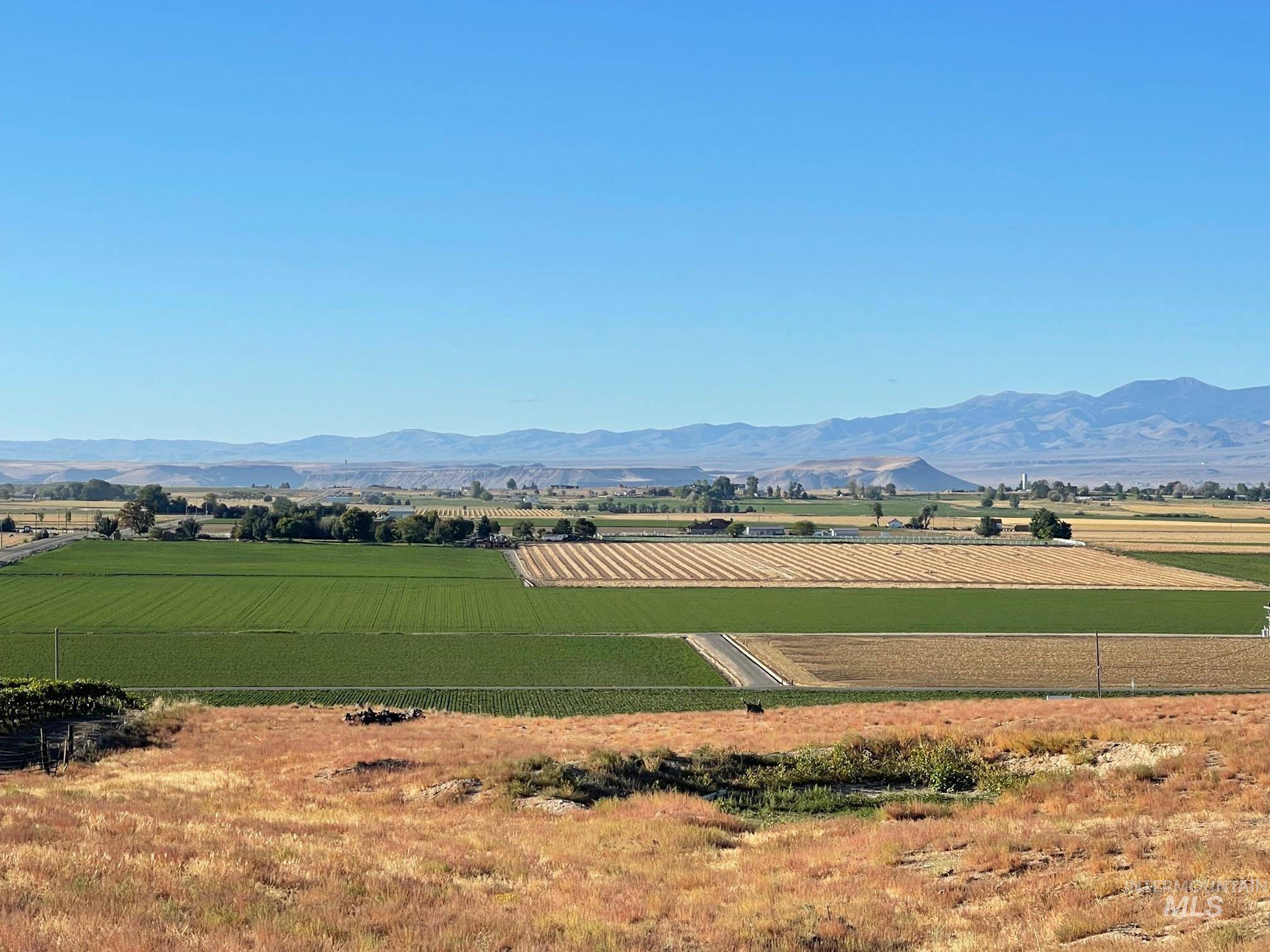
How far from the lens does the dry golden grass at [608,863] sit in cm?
1230

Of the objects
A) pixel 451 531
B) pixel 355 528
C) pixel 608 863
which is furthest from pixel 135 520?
pixel 608 863

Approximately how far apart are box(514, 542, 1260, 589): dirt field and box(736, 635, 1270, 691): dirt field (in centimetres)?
3311

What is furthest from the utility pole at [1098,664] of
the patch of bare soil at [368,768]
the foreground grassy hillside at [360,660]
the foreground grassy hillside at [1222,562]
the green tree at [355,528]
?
the green tree at [355,528]

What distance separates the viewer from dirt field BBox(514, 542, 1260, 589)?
364 ft

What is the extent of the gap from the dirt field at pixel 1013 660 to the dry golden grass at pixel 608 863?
35845mm

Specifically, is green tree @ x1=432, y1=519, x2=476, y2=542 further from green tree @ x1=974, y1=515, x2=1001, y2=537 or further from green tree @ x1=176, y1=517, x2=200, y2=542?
green tree @ x1=974, y1=515, x2=1001, y2=537

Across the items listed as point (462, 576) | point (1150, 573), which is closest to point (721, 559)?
point (462, 576)

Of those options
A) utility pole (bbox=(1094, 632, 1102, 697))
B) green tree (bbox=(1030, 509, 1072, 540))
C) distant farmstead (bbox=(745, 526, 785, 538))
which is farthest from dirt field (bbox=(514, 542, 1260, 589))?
utility pole (bbox=(1094, 632, 1102, 697))

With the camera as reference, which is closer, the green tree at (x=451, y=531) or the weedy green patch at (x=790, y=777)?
the weedy green patch at (x=790, y=777)

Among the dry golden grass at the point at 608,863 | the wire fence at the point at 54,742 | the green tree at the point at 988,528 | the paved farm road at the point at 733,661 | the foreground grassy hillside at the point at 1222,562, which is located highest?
the dry golden grass at the point at 608,863

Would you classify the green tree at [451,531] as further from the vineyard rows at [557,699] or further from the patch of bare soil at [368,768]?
the patch of bare soil at [368,768]

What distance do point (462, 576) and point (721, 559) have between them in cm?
3446

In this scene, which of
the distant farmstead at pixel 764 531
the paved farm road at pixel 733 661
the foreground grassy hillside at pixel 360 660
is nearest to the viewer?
the foreground grassy hillside at pixel 360 660

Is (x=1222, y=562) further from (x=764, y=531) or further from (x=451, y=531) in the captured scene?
(x=451, y=531)
